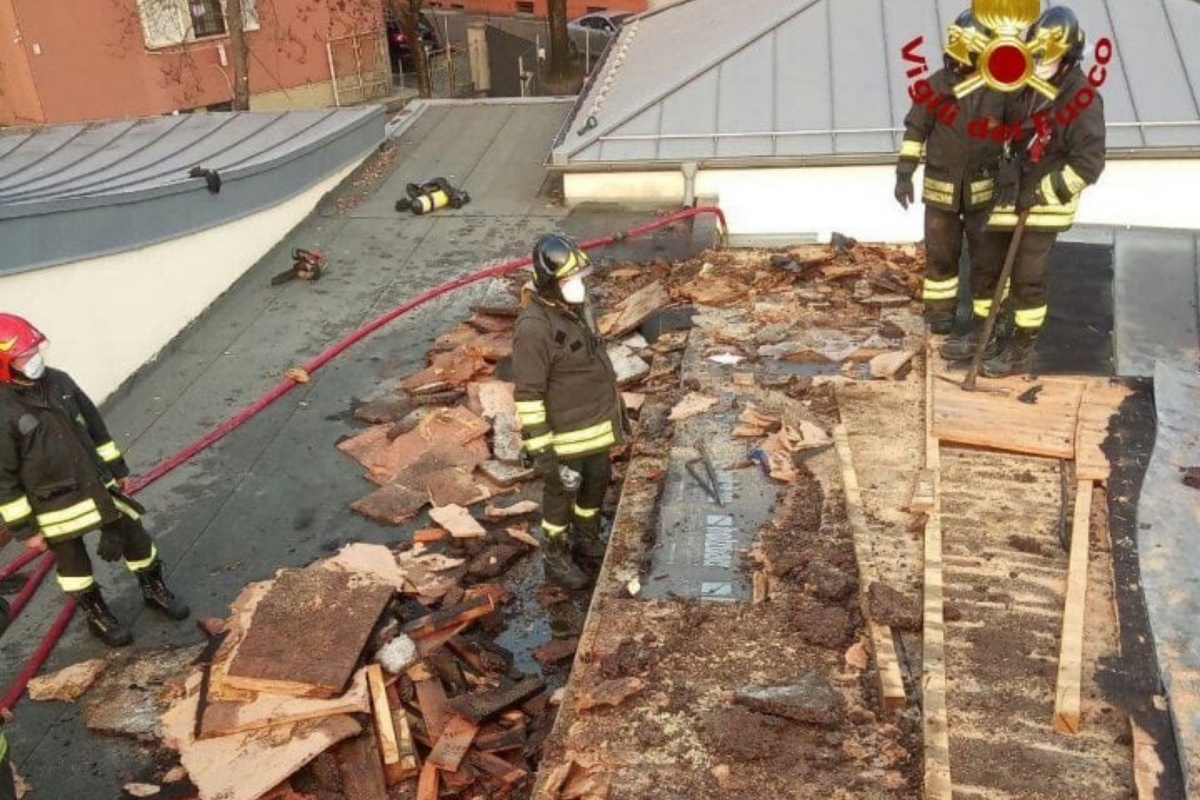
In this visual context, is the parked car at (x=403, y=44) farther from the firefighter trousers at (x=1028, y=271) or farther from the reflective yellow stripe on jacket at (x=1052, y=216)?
the reflective yellow stripe on jacket at (x=1052, y=216)

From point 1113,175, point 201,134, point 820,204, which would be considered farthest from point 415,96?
point 1113,175

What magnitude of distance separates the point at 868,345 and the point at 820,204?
11.6ft

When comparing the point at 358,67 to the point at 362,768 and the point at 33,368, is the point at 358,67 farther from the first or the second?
the point at 362,768

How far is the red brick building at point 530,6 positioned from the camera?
3044 centimetres

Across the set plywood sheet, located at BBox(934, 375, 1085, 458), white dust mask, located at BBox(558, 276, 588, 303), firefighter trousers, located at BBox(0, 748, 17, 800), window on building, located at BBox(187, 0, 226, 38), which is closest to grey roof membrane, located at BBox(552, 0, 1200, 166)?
plywood sheet, located at BBox(934, 375, 1085, 458)

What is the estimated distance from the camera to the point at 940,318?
6684 mm

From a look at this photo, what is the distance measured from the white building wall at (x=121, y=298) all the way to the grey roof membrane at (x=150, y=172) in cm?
15

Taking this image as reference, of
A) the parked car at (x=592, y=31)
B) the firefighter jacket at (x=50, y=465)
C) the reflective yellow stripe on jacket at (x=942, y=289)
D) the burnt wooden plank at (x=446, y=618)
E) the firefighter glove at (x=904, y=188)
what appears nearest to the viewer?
the firefighter jacket at (x=50, y=465)

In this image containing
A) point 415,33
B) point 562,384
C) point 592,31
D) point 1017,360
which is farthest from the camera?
point 592,31

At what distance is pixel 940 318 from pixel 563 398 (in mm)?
2987

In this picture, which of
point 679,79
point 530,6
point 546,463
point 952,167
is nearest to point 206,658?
point 546,463

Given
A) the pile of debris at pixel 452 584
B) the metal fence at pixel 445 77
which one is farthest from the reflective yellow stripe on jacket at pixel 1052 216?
the metal fence at pixel 445 77

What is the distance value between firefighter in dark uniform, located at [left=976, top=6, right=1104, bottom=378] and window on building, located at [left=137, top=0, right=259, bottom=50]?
20.3 metres

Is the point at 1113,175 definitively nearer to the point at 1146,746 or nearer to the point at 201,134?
the point at 1146,746
